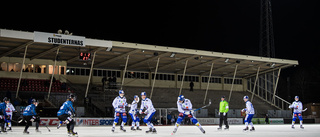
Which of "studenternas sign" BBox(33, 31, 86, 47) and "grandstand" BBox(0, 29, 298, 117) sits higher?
"studenternas sign" BBox(33, 31, 86, 47)

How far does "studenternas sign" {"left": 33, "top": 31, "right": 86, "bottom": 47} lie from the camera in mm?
31539

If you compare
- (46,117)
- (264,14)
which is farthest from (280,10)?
(46,117)

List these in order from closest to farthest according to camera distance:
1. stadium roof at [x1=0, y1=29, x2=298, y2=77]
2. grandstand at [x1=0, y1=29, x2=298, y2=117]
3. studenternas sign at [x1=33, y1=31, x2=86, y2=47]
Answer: studenternas sign at [x1=33, y1=31, x2=86, y2=47] < stadium roof at [x1=0, y1=29, x2=298, y2=77] < grandstand at [x1=0, y1=29, x2=298, y2=117]

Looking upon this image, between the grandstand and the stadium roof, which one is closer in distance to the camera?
the stadium roof

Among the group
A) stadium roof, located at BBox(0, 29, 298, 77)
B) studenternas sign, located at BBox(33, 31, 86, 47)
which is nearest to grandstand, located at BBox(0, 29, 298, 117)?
stadium roof, located at BBox(0, 29, 298, 77)

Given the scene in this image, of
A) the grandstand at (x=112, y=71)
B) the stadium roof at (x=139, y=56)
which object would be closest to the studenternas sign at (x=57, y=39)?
the grandstand at (x=112, y=71)

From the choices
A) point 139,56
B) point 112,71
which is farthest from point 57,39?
point 112,71

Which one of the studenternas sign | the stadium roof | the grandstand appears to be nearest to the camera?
the studenternas sign

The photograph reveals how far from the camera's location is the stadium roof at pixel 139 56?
34.8m

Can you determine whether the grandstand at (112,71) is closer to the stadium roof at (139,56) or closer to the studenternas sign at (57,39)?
the stadium roof at (139,56)

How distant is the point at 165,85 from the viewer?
55438mm

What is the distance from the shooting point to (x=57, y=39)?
32.2 m

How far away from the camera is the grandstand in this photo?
37.2m

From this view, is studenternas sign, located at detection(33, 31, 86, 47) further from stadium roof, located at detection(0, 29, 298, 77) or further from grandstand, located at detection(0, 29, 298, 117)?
stadium roof, located at detection(0, 29, 298, 77)
